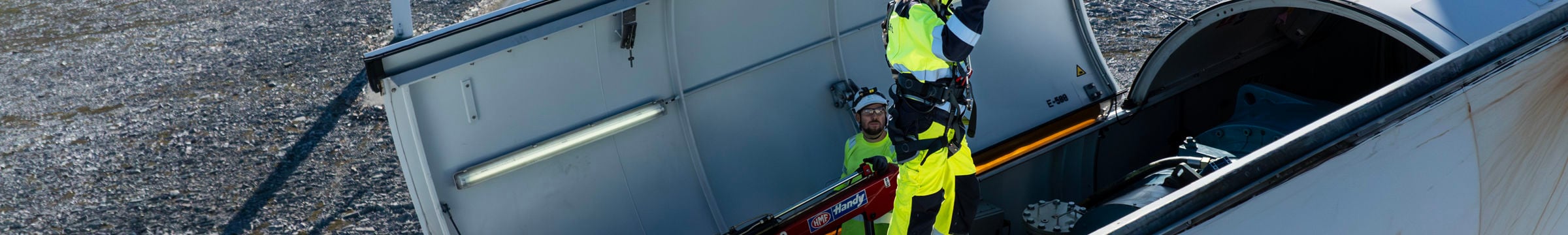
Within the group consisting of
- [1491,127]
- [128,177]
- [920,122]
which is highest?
[128,177]

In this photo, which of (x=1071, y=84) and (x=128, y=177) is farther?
(x=128, y=177)

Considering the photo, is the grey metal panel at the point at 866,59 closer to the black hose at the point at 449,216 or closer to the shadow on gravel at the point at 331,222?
the black hose at the point at 449,216

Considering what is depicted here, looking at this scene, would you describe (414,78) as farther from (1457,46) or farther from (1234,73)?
(1234,73)

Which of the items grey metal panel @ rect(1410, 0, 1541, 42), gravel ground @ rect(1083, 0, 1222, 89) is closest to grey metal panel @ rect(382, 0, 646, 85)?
grey metal panel @ rect(1410, 0, 1541, 42)

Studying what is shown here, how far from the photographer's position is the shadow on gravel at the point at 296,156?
5.72m

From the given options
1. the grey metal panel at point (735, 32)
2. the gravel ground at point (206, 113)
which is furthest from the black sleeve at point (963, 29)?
the gravel ground at point (206, 113)

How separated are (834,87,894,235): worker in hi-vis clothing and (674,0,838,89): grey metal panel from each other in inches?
22.2

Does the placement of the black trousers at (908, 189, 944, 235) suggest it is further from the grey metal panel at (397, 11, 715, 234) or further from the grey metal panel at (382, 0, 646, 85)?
the grey metal panel at (382, 0, 646, 85)

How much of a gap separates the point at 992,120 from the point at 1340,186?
3.08m

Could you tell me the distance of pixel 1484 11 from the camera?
3.36m

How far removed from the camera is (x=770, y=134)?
16.2 ft

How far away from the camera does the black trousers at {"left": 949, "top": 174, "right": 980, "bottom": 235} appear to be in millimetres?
4113

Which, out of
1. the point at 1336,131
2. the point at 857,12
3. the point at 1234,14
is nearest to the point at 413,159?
the point at 857,12

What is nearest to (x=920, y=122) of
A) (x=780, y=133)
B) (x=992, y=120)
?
(x=780, y=133)
